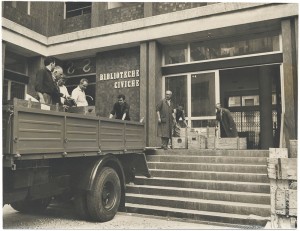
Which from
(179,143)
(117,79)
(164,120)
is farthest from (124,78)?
(179,143)

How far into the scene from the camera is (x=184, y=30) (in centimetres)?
1027

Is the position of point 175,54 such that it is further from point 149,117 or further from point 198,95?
point 149,117

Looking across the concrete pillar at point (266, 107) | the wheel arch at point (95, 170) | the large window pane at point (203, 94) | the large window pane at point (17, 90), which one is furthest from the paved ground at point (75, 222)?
the large window pane at point (17, 90)

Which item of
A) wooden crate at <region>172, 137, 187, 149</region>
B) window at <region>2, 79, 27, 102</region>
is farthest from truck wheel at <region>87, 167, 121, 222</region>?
window at <region>2, 79, 27, 102</region>

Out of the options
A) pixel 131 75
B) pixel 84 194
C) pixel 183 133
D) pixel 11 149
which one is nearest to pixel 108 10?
pixel 131 75

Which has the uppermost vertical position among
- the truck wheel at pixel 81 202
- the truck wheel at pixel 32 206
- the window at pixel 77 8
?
the window at pixel 77 8

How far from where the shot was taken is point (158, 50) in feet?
36.4

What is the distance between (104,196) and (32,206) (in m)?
1.53

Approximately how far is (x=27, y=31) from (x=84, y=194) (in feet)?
26.5

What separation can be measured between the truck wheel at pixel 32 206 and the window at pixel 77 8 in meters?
8.43

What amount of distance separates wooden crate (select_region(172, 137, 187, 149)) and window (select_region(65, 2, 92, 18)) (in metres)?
6.44

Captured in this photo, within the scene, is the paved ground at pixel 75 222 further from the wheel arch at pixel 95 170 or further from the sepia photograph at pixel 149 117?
the wheel arch at pixel 95 170

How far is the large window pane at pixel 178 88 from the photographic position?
11.0 m

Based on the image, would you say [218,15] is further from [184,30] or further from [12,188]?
[12,188]
